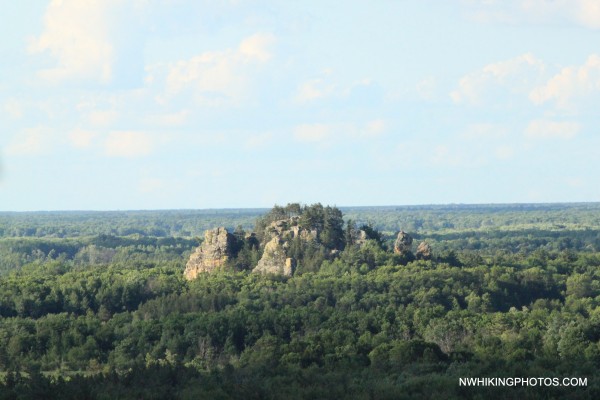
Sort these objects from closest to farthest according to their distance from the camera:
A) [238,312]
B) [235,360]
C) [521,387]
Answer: [521,387], [235,360], [238,312]

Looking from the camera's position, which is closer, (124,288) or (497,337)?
(497,337)

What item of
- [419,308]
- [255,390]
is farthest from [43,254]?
[255,390]

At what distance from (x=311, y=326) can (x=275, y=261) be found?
28645mm

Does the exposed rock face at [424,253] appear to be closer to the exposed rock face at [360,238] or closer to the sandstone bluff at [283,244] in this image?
the sandstone bluff at [283,244]

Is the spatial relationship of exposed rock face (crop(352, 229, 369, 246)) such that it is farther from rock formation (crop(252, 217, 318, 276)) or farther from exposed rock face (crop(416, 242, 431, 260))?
exposed rock face (crop(416, 242, 431, 260))

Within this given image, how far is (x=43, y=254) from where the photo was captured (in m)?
191

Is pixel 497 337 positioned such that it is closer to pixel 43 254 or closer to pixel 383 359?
pixel 383 359

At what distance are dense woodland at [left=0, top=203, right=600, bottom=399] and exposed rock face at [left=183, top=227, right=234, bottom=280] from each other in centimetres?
120

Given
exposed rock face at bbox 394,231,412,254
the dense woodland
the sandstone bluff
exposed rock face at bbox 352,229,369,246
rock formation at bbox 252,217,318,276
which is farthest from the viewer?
exposed rock face at bbox 394,231,412,254

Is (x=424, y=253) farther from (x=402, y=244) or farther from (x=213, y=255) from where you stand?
(x=213, y=255)

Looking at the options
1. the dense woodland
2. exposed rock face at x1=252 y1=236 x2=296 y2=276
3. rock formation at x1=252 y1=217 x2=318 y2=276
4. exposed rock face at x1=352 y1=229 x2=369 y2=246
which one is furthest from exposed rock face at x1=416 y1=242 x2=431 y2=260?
exposed rock face at x1=252 y1=236 x2=296 y2=276

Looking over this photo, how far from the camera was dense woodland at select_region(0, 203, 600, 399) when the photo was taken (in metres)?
59.9

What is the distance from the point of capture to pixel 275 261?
11506cm

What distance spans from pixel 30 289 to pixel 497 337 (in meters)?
41.4
